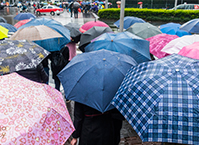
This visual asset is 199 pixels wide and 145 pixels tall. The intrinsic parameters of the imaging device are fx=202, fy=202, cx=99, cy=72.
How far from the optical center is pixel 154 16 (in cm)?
2205

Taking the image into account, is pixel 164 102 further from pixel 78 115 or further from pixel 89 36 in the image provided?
pixel 89 36

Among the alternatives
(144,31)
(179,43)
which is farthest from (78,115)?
(144,31)

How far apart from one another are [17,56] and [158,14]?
21.3 metres

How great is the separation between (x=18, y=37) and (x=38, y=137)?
3345mm

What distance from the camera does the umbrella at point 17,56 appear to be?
9.57 feet

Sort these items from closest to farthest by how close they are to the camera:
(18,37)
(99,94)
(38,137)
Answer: (38,137), (99,94), (18,37)

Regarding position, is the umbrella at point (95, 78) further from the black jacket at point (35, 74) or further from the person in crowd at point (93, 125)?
the black jacket at point (35, 74)

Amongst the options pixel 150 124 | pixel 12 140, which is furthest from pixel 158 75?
pixel 12 140

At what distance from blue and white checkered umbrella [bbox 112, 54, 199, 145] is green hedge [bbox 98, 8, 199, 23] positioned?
20.5m

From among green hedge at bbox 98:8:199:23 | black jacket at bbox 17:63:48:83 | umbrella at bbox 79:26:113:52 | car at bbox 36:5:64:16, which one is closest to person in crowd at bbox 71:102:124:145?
black jacket at bbox 17:63:48:83

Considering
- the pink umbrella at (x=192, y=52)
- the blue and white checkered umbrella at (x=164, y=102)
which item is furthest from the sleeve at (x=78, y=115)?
the pink umbrella at (x=192, y=52)

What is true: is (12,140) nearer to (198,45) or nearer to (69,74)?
(69,74)

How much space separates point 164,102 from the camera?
2.05 m

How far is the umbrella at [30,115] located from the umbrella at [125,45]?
2128mm
